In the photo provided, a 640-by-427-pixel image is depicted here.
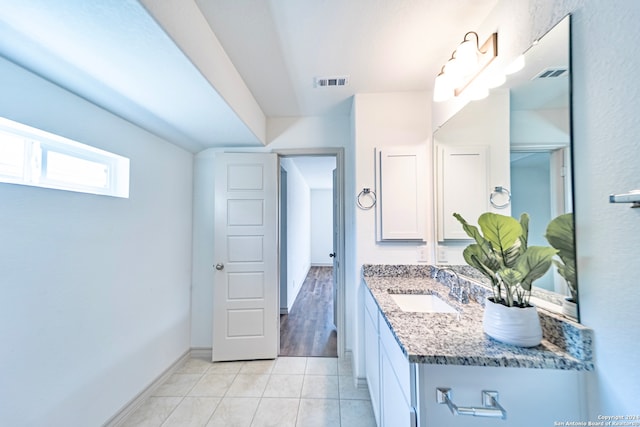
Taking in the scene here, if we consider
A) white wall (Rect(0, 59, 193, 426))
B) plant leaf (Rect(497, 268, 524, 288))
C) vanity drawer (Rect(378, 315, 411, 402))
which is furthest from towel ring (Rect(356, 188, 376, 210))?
white wall (Rect(0, 59, 193, 426))

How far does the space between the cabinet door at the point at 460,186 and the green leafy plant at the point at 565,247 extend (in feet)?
1.85

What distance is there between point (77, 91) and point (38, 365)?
1451mm

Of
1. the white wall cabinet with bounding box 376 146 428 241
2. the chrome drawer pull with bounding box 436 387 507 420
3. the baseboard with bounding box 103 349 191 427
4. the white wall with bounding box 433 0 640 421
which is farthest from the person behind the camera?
the white wall cabinet with bounding box 376 146 428 241

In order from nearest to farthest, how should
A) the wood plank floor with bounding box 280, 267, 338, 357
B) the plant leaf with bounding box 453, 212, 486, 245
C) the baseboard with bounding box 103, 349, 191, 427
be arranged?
1. the plant leaf with bounding box 453, 212, 486, 245
2. the baseboard with bounding box 103, 349, 191, 427
3. the wood plank floor with bounding box 280, 267, 338, 357

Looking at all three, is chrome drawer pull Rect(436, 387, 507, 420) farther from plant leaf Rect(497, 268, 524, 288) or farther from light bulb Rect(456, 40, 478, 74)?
light bulb Rect(456, 40, 478, 74)

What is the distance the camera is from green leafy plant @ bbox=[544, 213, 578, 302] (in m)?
0.84

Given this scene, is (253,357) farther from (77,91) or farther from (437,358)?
(77,91)

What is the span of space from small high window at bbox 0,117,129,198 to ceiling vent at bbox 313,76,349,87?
1546 millimetres

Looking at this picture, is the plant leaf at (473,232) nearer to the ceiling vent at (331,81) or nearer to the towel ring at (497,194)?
the towel ring at (497,194)

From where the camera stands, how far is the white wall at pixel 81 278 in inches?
44.9

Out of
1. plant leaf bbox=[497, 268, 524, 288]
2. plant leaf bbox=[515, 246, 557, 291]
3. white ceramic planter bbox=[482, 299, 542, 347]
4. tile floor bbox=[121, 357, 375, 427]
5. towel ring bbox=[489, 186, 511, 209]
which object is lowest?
tile floor bbox=[121, 357, 375, 427]

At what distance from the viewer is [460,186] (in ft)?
5.57

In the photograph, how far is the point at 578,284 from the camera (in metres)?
0.83

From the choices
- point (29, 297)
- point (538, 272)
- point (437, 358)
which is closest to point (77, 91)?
point (29, 297)
